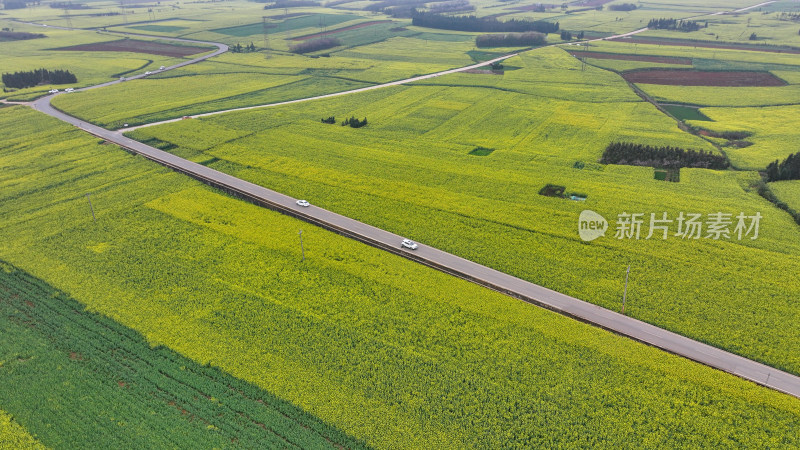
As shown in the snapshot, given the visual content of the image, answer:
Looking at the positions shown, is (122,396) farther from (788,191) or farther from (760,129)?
(760,129)

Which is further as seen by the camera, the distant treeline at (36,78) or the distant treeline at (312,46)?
the distant treeline at (312,46)

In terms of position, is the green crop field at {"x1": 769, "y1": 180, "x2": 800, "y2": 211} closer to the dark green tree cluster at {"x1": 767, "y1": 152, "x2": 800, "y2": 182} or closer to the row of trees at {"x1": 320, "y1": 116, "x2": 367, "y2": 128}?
the dark green tree cluster at {"x1": 767, "y1": 152, "x2": 800, "y2": 182}

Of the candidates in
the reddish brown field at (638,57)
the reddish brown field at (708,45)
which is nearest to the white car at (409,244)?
the reddish brown field at (638,57)

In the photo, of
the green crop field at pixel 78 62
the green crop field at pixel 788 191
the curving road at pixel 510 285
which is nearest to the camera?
the curving road at pixel 510 285

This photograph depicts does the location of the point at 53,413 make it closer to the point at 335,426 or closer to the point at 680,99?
the point at 335,426

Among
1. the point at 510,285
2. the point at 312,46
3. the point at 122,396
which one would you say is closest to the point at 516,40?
the point at 312,46

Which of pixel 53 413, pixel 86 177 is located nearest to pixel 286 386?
pixel 53 413

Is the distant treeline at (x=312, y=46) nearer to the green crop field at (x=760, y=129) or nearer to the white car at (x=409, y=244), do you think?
the green crop field at (x=760, y=129)
